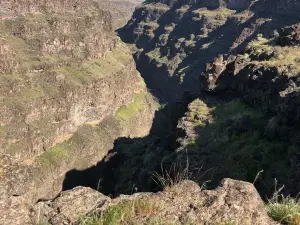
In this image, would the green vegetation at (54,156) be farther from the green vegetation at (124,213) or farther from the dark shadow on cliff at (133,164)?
the green vegetation at (124,213)

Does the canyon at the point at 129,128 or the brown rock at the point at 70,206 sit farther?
the canyon at the point at 129,128

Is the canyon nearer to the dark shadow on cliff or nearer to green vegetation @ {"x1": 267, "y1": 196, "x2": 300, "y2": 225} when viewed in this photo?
green vegetation @ {"x1": 267, "y1": 196, "x2": 300, "y2": 225}

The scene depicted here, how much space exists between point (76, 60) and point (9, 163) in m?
116

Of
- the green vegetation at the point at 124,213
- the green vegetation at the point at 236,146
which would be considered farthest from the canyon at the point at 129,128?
the green vegetation at the point at 236,146

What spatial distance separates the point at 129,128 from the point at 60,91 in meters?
33.5

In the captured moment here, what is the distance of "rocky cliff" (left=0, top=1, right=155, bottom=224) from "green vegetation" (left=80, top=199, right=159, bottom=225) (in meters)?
60.0

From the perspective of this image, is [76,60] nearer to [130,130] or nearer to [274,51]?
[130,130]

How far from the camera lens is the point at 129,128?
128 metres

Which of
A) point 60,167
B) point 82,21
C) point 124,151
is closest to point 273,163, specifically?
point 124,151

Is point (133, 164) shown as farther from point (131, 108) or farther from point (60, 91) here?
point (131, 108)

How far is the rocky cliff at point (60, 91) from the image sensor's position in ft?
289

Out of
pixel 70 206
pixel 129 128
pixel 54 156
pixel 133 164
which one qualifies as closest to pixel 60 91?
pixel 54 156

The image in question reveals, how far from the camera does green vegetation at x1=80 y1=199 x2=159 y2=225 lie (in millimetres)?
8340

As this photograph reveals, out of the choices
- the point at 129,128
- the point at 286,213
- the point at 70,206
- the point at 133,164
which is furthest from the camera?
the point at 129,128
